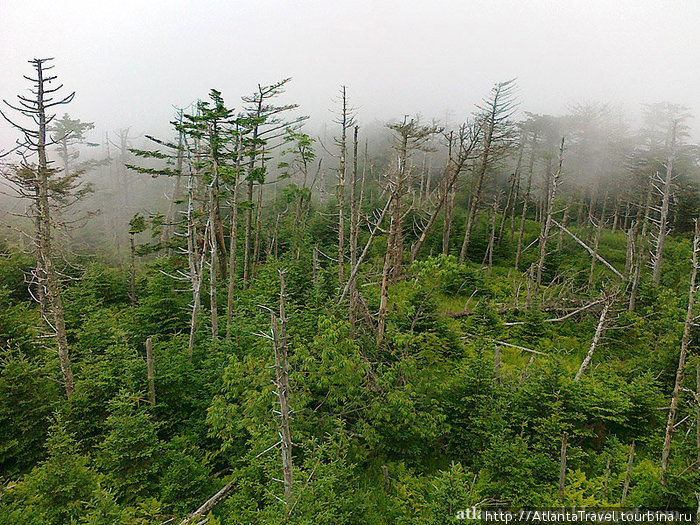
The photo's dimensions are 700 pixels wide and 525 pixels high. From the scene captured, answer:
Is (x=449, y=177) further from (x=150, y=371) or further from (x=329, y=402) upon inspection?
(x=150, y=371)

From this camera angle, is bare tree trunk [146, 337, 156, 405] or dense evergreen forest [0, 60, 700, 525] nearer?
dense evergreen forest [0, 60, 700, 525]

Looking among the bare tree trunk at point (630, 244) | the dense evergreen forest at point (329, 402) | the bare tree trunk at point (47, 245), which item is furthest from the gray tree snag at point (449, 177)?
the bare tree trunk at point (47, 245)

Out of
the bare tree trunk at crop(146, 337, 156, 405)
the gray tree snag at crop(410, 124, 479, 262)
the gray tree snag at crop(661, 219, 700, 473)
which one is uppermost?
the gray tree snag at crop(410, 124, 479, 262)

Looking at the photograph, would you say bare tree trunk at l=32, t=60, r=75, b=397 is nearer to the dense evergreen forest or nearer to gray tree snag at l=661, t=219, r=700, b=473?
the dense evergreen forest

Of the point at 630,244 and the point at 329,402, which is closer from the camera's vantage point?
the point at 329,402

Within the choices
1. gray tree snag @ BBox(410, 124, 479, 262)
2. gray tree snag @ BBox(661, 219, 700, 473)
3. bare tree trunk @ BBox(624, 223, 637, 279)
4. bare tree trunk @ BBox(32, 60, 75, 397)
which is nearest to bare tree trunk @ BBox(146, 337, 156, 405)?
bare tree trunk @ BBox(32, 60, 75, 397)

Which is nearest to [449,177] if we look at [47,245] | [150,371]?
[150,371]

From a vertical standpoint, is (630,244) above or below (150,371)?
above

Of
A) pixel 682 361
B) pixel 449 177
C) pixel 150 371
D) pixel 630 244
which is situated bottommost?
pixel 150 371

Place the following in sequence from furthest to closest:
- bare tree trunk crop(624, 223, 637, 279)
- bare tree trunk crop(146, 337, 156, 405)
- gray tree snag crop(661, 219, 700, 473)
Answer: bare tree trunk crop(624, 223, 637, 279) → bare tree trunk crop(146, 337, 156, 405) → gray tree snag crop(661, 219, 700, 473)

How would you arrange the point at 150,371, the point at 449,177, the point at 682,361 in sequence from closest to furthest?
the point at 682,361, the point at 150,371, the point at 449,177

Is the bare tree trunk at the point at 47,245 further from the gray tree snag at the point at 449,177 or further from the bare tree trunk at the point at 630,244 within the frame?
the bare tree trunk at the point at 630,244

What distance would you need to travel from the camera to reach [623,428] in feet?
33.0

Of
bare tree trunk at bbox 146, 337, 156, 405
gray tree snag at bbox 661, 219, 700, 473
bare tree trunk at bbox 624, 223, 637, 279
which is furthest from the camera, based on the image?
bare tree trunk at bbox 624, 223, 637, 279
